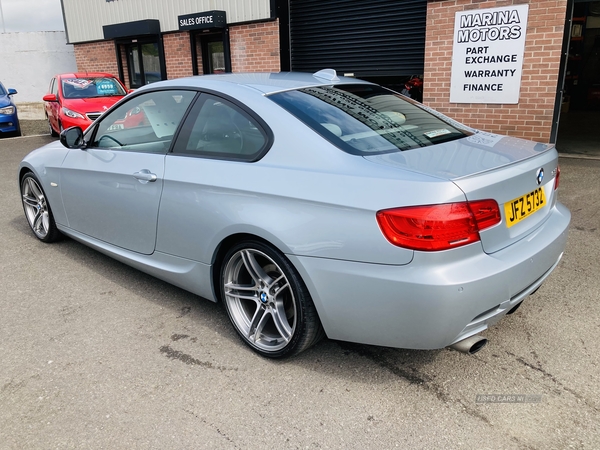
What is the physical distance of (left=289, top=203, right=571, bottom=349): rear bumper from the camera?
2.27 metres

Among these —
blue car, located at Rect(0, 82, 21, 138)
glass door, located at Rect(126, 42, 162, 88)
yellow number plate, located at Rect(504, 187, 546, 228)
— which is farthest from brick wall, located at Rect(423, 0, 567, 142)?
blue car, located at Rect(0, 82, 21, 138)

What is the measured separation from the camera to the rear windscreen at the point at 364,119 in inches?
109

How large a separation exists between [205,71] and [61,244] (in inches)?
336

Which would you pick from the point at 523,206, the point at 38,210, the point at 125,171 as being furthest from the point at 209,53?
the point at 523,206

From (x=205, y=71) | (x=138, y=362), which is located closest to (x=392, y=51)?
(x=205, y=71)

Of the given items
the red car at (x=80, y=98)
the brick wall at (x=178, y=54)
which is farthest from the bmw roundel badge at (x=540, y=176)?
the brick wall at (x=178, y=54)

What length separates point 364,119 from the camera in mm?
3012

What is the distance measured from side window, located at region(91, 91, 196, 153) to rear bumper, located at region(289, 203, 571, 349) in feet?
4.67

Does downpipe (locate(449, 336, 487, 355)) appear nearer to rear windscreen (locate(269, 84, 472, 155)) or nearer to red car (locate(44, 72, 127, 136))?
rear windscreen (locate(269, 84, 472, 155))

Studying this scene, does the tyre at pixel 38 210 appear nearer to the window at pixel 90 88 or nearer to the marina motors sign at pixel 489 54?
the marina motors sign at pixel 489 54

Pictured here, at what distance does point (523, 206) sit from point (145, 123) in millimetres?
2613

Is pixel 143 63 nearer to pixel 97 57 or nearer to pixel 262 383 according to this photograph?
pixel 97 57

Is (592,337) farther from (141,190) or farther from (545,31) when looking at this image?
(545,31)

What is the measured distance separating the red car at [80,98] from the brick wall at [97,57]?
12.0ft
